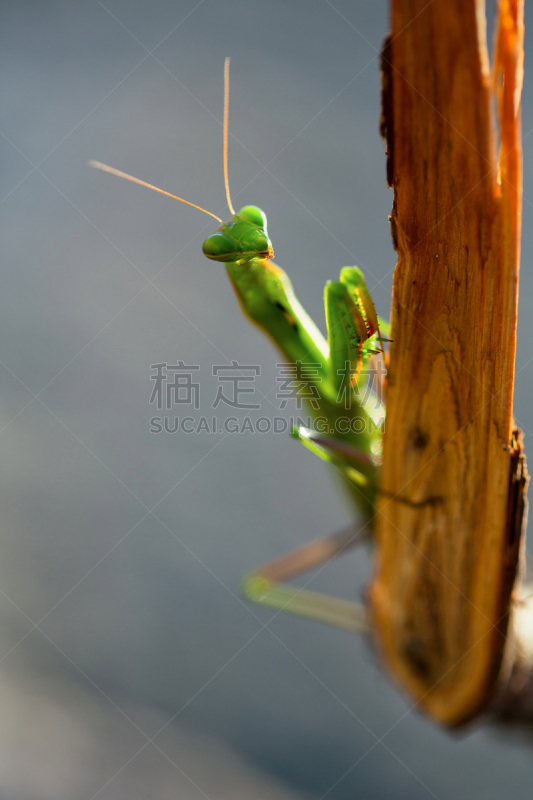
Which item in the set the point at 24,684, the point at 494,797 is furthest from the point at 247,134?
the point at 494,797

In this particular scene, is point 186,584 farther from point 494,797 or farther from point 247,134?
point 247,134

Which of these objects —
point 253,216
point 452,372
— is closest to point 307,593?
point 452,372

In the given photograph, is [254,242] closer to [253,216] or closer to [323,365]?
[253,216]

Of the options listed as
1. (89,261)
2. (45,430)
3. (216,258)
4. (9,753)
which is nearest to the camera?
(216,258)

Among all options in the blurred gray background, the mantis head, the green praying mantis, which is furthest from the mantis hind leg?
the blurred gray background

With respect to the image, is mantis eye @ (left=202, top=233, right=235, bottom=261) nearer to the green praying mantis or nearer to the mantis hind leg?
the green praying mantis

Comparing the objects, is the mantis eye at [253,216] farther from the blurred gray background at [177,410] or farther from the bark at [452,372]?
the blurred gray background at [177,410]

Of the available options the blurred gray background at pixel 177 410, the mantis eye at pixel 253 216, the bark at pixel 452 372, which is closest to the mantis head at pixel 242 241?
the mantis eye at pixel 253 216
